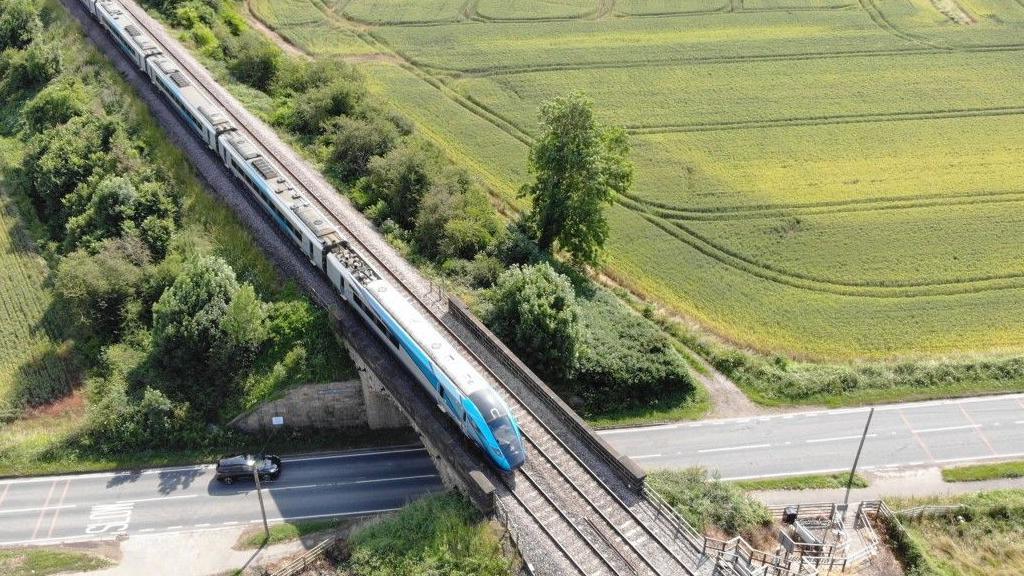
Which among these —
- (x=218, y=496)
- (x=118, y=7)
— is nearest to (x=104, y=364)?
(x=218, y=496)

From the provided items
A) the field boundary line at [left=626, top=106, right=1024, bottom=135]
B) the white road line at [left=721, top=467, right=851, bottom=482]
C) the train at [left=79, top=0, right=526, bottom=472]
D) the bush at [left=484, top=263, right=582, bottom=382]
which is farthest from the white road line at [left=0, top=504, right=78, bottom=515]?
the field boundary line at [left=626, top=106, right=1024, bottom=135]

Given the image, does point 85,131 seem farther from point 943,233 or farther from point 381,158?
point 943,233

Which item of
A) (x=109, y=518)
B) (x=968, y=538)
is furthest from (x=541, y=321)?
(x=109, y=518)

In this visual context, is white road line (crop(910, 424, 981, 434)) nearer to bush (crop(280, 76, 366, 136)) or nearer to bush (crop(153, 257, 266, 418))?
bush (crop(153, 257, 266, 418))

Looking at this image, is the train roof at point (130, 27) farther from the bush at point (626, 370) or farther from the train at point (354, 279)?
the bush at point (626, 370)

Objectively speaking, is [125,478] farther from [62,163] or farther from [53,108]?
[53,108]

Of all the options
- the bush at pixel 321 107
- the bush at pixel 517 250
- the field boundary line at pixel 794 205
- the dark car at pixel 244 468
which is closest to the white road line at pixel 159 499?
the dark car at pixel 244 468
